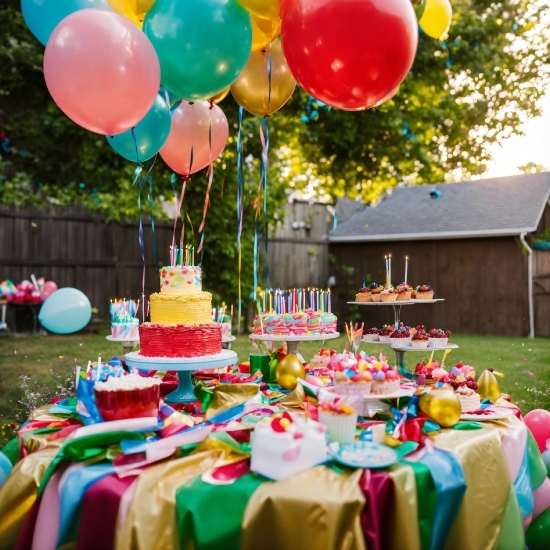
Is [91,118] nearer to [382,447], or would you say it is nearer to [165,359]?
[165,359]

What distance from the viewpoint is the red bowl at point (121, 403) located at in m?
2.67

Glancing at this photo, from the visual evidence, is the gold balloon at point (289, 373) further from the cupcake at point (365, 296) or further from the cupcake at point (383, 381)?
the cupcake at point (365, 296)

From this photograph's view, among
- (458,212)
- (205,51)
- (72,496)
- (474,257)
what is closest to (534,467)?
(72,496)

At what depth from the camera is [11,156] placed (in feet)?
40.1

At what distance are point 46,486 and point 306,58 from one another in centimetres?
213

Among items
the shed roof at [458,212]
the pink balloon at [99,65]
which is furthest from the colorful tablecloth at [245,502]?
the shed roof at [458,212]

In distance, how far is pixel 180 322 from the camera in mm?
3467

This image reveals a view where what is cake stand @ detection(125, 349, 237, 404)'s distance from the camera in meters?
3.19

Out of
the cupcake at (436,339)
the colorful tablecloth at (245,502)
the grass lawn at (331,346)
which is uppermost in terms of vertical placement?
the cupcake at (436,339)

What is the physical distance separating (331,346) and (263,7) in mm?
6835

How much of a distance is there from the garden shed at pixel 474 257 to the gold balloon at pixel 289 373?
24.2 ft

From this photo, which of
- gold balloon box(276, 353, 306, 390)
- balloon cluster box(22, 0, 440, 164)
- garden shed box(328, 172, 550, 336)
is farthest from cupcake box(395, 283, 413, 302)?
garden shed box(328, 172, 550, 336)

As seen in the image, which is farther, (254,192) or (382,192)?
(382,192)

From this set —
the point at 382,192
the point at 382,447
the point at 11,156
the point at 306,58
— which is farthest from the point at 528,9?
the point at 382,447
